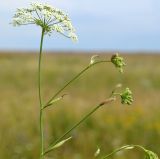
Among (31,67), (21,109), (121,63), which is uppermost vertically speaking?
(121,63)

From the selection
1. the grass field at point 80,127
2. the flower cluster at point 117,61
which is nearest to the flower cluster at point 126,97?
the flower cluster at point 117,61

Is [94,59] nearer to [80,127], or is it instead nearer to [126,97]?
[126,97]

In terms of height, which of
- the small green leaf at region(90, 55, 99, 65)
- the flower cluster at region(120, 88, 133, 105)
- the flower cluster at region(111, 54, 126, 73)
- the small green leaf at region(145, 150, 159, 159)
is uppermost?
the flower cluster at region(111, 54, 126, 73)

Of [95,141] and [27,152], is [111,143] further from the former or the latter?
[27,152]

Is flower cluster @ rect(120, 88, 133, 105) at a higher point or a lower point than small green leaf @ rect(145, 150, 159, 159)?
higher

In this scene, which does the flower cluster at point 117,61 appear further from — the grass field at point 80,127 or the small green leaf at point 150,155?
the grass field at point 80,127

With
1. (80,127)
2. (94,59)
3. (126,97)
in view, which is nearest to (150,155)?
(126,97)

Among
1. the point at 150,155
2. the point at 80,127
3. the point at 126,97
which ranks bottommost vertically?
the point at 80,127

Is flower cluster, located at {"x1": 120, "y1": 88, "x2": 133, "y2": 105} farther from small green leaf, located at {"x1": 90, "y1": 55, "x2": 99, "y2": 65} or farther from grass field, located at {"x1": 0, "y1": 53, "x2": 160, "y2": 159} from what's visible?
grass field, located at {"x1": 0, "y1": 53, "x2": 160, "y2": 159}

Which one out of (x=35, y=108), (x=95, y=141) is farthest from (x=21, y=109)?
(x=95, y=141)

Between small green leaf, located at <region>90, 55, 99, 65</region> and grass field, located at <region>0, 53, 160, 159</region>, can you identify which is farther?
grass field, located at <region>0, 53, 160, 159</region>

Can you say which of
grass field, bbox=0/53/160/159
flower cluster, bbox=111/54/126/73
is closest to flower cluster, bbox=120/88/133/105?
flower cluster, bbox=111/54/126/73
